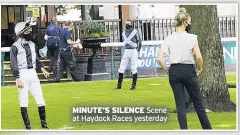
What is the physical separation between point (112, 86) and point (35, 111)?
3.85 ft

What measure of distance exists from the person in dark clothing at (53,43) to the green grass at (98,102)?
30 centimetres

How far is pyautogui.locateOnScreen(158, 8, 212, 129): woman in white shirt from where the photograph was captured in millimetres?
9648

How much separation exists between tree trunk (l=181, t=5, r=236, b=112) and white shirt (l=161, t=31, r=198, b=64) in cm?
110

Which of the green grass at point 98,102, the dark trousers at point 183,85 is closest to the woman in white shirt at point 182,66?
the dark trousers at point 183,85

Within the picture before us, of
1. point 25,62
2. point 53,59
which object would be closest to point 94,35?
point 53,59

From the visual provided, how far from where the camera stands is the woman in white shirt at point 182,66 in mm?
9648

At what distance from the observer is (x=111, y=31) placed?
11500 mm

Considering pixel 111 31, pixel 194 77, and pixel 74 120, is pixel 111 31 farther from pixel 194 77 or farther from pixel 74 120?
pixel 194 77

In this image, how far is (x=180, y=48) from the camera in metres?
9.83

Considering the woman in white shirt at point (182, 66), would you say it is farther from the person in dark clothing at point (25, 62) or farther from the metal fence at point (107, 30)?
the person in dark clothing at point (25, 62)

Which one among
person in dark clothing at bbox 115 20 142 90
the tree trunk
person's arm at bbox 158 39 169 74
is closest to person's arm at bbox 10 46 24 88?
person in dark clothing at bbox 115 20 142 90

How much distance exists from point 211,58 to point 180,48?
142 cm

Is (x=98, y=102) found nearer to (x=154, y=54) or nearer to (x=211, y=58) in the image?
(x=154, y=54)

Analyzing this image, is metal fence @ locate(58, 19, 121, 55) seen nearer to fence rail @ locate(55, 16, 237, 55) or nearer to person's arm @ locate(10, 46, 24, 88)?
fence rail @ locate(55, 16, 237, 55)
